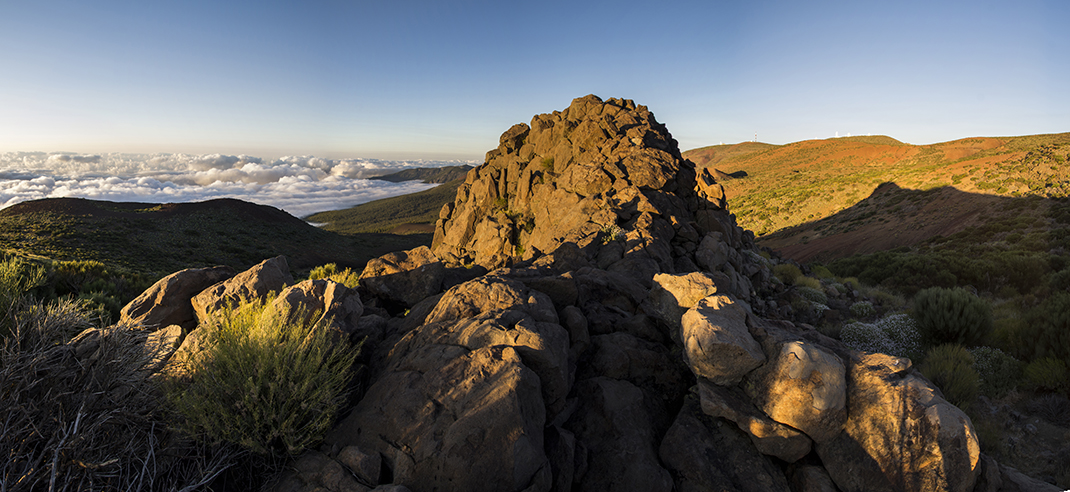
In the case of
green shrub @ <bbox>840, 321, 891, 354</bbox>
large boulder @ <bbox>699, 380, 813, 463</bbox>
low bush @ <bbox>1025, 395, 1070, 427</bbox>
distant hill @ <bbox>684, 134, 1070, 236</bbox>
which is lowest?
green shrub @ <bbox>840, 321, 891, 354</bbox>

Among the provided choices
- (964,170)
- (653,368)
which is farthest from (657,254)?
(964,170)

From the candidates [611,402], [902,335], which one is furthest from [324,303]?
[902,335]

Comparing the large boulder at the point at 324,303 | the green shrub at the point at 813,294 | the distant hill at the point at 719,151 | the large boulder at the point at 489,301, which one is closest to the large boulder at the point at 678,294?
the large boulder at the point at 489,301

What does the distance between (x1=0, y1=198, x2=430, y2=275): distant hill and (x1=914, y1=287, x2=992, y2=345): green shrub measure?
43501mm

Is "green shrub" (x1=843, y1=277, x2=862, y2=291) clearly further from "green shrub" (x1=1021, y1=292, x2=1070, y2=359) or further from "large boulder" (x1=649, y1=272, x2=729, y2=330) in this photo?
"large boulder" (x1=649, y1=272, x2=729, y2=330)

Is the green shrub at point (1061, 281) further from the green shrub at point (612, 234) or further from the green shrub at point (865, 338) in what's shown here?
the green shrub at point (612, 234)

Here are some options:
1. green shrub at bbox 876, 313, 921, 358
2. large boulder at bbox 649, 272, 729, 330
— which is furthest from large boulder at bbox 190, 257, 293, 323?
green shrub at bbox 876, 313, 921, 358

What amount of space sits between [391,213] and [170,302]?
16433cm

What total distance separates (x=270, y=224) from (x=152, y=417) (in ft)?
304

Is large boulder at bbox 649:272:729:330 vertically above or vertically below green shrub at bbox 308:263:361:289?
above

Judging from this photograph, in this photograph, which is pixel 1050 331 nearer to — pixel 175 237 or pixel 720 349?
pixel 720 349

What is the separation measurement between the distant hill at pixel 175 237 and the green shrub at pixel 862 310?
141 feet

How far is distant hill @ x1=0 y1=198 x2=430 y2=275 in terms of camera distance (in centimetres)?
4241

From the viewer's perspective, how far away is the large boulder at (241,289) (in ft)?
20.8
